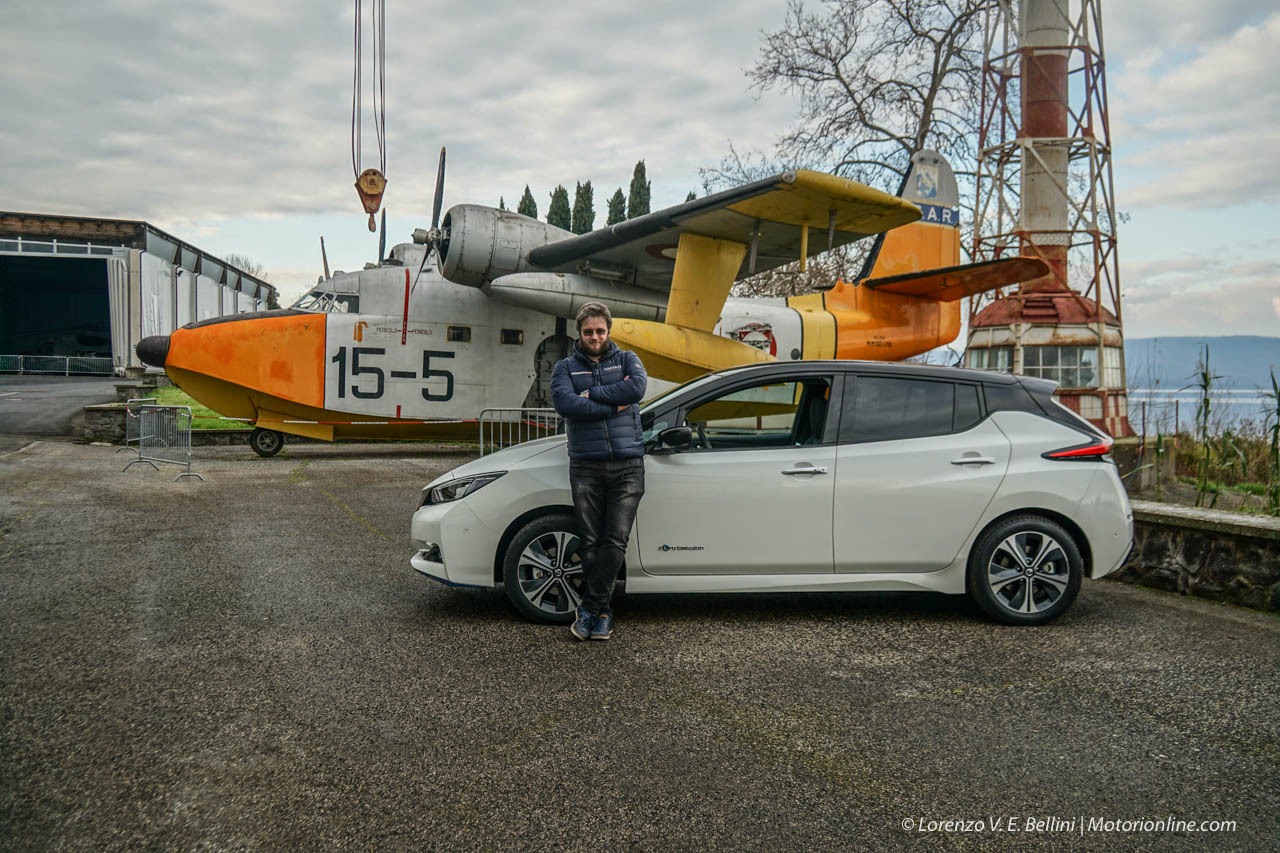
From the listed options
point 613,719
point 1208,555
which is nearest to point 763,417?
point 613,719

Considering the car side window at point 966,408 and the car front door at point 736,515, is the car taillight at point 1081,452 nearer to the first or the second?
the car side window at point 966,408

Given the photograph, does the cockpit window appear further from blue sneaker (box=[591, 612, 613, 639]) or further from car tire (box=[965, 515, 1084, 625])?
car tire (box=[965, 515, 1084, 625])

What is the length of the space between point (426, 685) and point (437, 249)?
10.3 m

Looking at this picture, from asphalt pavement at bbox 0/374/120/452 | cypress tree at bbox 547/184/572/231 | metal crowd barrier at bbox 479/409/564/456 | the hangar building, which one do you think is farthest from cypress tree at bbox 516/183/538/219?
metal crowd barrier at bbox 479/409/564/456

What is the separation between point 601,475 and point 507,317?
10006 mm

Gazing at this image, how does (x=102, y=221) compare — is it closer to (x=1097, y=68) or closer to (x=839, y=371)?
(x=1097, y=68)

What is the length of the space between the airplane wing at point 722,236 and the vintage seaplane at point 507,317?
0.04 meters

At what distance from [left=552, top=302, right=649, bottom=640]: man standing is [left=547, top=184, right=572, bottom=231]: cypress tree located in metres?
48.8

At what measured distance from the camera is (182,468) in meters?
12.5

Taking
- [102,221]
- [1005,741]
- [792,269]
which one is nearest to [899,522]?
[1005,741]

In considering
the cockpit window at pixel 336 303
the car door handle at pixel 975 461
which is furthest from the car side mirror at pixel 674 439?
the cockpit window at pixel 336 303

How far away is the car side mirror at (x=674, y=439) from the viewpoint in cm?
494

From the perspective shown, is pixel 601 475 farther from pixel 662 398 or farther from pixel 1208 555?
pixel 1208 555

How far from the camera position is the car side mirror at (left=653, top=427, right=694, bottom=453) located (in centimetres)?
494
